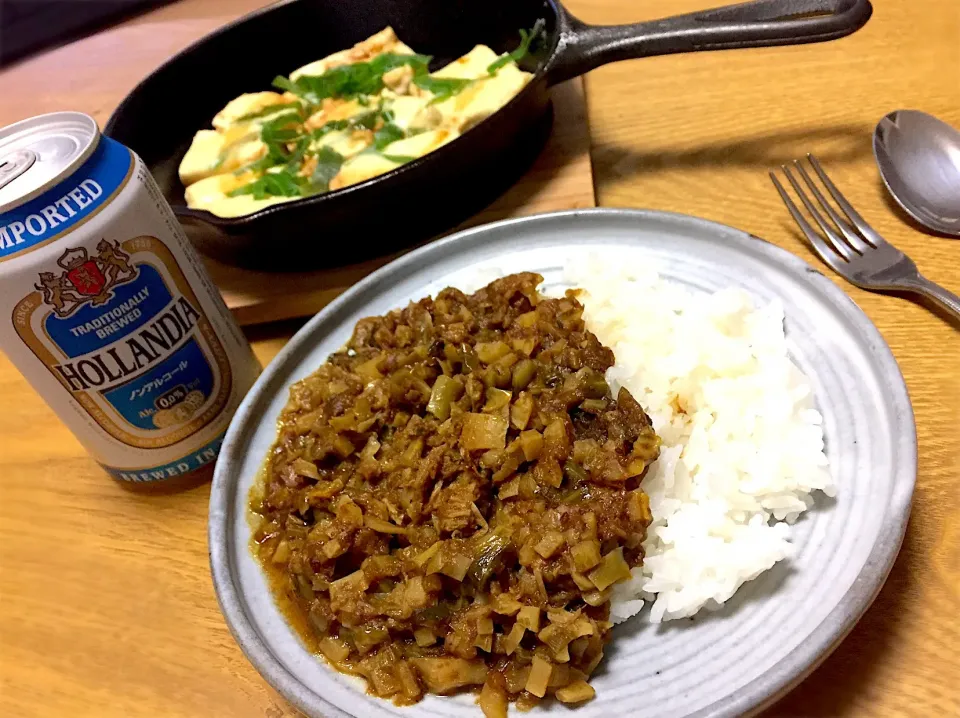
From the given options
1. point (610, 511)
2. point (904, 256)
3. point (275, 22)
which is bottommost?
point (904, 256)

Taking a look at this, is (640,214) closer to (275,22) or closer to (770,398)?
(770,398)

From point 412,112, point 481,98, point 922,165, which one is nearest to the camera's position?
point 922,165

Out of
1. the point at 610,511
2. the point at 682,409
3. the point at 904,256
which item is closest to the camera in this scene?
the point at 610,511

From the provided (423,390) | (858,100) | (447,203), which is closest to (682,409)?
(423,390)

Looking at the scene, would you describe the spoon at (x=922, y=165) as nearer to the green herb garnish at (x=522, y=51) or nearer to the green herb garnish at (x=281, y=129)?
the green herb garnish at (x=522, y=51)

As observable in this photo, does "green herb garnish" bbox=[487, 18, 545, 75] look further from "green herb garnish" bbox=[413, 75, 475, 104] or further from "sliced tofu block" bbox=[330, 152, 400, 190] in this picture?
"sliced tofu block" bbox=[330, 152, 400, 190]

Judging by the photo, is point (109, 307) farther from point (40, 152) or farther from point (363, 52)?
point (363, 52)

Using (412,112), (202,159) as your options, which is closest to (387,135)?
(412,112)
